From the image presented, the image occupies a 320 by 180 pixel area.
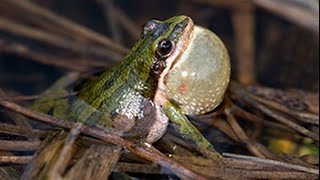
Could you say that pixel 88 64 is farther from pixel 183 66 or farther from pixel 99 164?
pixel 99 164

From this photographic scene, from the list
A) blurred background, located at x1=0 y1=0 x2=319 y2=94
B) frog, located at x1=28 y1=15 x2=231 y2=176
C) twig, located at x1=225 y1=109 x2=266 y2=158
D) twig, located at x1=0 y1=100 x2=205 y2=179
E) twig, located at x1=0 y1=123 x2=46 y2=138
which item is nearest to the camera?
twig, located at x1=0 y1=100 x2=205 y2=179

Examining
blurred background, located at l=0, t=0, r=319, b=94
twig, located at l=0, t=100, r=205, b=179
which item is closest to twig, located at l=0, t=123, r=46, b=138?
twig, located at l=0, t=100, r=205, b=179

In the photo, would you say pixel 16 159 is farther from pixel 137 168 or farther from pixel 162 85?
pixel 162 85

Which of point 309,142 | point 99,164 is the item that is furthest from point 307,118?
point 99,164

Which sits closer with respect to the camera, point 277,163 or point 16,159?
point 16,159

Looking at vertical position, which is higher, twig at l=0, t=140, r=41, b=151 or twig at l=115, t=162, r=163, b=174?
twig at l=115, t=162, r=163, b=174

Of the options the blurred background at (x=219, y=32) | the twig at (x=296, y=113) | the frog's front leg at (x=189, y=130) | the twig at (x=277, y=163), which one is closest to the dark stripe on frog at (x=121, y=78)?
the frog's front leg at (x=189, y=130)

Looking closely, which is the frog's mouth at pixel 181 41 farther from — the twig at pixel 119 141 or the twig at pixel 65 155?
the twig at pixel 65 155

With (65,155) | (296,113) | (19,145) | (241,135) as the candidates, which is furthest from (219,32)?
(65,155)

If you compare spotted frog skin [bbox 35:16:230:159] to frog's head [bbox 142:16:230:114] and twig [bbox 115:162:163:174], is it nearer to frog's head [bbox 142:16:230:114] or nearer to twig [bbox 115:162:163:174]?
frog's head [bbox 142:16:230:114]
